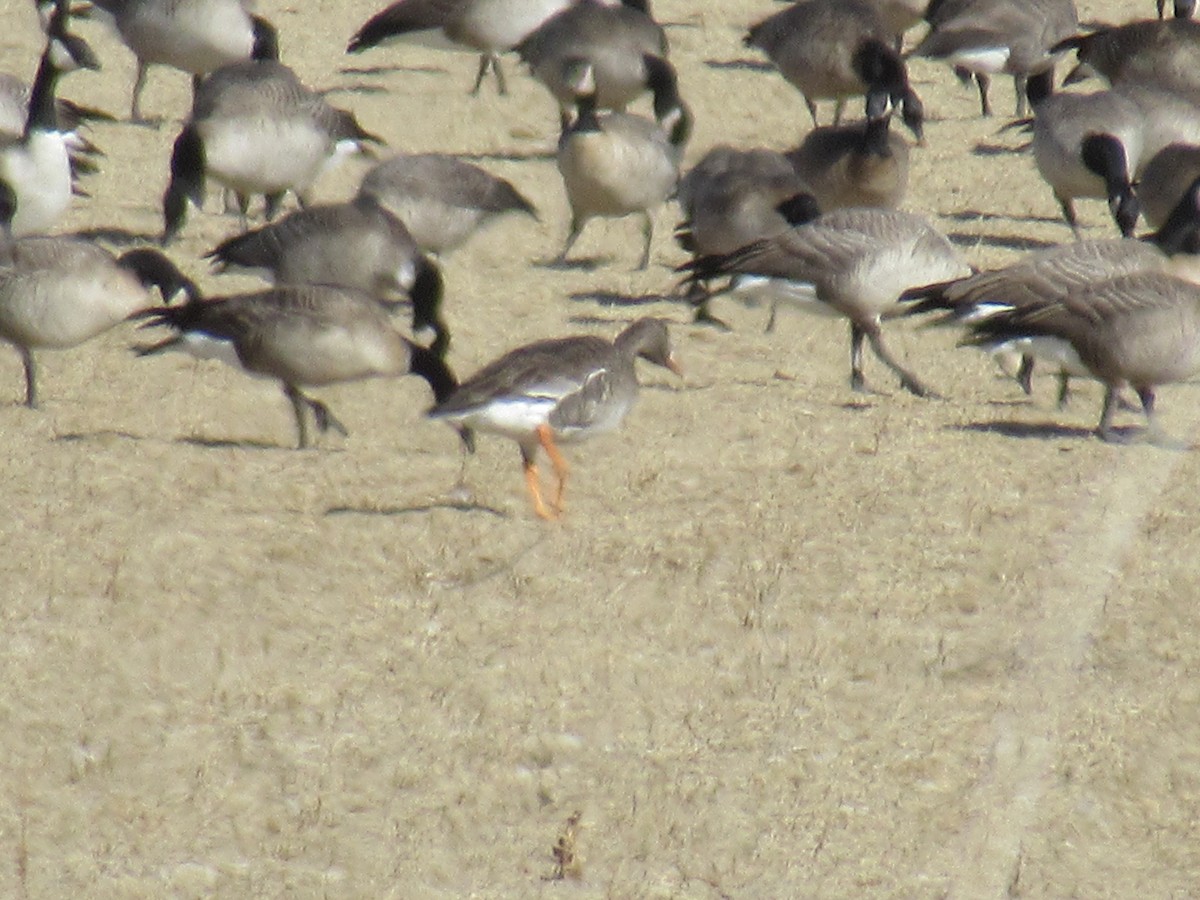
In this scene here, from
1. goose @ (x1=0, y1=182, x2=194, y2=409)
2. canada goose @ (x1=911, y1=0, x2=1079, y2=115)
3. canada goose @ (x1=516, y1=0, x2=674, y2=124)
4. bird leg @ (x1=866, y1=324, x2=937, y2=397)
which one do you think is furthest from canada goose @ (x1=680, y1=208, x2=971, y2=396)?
canada goose @ (x1=911, y1=0, x2=1079, y2=115)

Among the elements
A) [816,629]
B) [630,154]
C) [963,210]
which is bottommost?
[963,210]

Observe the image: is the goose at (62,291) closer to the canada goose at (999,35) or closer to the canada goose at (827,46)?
the canada goose at (827,46)

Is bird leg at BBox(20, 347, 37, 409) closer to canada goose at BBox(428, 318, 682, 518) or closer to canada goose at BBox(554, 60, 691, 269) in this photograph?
canada goose at BBox(428, 318, 682, 518)

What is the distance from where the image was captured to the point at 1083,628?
899cm

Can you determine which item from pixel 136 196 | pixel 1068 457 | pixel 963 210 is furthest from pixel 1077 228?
pixel 136 196

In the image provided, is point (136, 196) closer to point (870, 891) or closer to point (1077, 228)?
point (1077, 228)

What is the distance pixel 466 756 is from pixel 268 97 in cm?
812

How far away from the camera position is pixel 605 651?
342 inches

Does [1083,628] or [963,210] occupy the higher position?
[1083,628]

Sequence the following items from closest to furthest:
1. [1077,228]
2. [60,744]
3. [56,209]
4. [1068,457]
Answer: [60,744]
[1068,457]
[56,209]
[1077,228]

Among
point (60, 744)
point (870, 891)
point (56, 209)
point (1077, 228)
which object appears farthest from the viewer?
point (1077, 228)

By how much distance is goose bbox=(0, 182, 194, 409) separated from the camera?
1141 cm

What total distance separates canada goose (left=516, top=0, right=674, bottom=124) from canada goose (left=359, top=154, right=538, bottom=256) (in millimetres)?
2957

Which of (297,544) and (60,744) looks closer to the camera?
(60,744)
